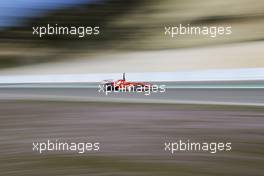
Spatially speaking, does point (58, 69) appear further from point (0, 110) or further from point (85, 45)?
point (0, 110)

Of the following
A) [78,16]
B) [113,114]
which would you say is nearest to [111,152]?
[113,114]

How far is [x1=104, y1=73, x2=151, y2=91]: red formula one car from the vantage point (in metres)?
2.97

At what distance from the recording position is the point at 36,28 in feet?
9.92

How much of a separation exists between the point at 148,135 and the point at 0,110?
0.92m
